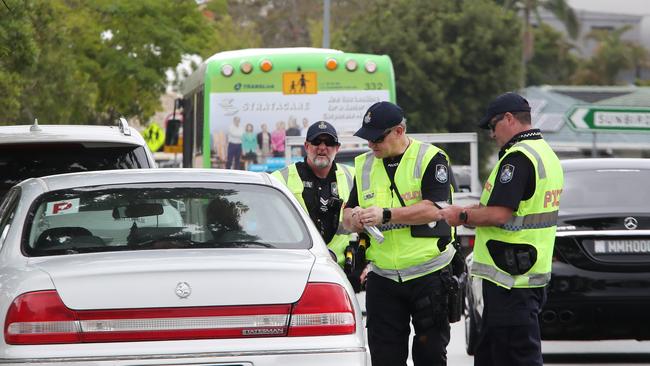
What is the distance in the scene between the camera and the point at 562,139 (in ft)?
259

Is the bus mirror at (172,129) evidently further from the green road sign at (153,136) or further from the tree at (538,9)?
the tree at (538,9)

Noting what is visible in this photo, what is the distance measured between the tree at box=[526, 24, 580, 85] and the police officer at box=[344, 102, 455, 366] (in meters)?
91.4

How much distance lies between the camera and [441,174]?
7.82 meters

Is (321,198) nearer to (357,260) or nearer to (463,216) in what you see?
(357,260)

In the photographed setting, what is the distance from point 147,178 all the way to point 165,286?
111cm

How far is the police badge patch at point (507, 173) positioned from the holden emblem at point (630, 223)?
3185 millimetres

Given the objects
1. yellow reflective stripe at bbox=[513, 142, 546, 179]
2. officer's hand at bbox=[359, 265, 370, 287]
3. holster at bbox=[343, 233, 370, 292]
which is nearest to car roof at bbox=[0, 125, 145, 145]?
holster at bbox=[343, 233, 370, 292]

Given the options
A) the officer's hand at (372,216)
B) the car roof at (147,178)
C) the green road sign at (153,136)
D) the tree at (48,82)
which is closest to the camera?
the car roof at (147,178)

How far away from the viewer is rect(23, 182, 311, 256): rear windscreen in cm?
680

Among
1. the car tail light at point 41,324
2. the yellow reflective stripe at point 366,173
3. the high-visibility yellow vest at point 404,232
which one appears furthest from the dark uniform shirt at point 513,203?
the car tail light at point 41,324

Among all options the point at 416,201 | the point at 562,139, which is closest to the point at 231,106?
the point at 416,201

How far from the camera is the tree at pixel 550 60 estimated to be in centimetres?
10006

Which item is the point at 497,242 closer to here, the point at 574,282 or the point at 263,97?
the point at 574,282

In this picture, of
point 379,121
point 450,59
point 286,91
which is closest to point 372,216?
point 379,121
